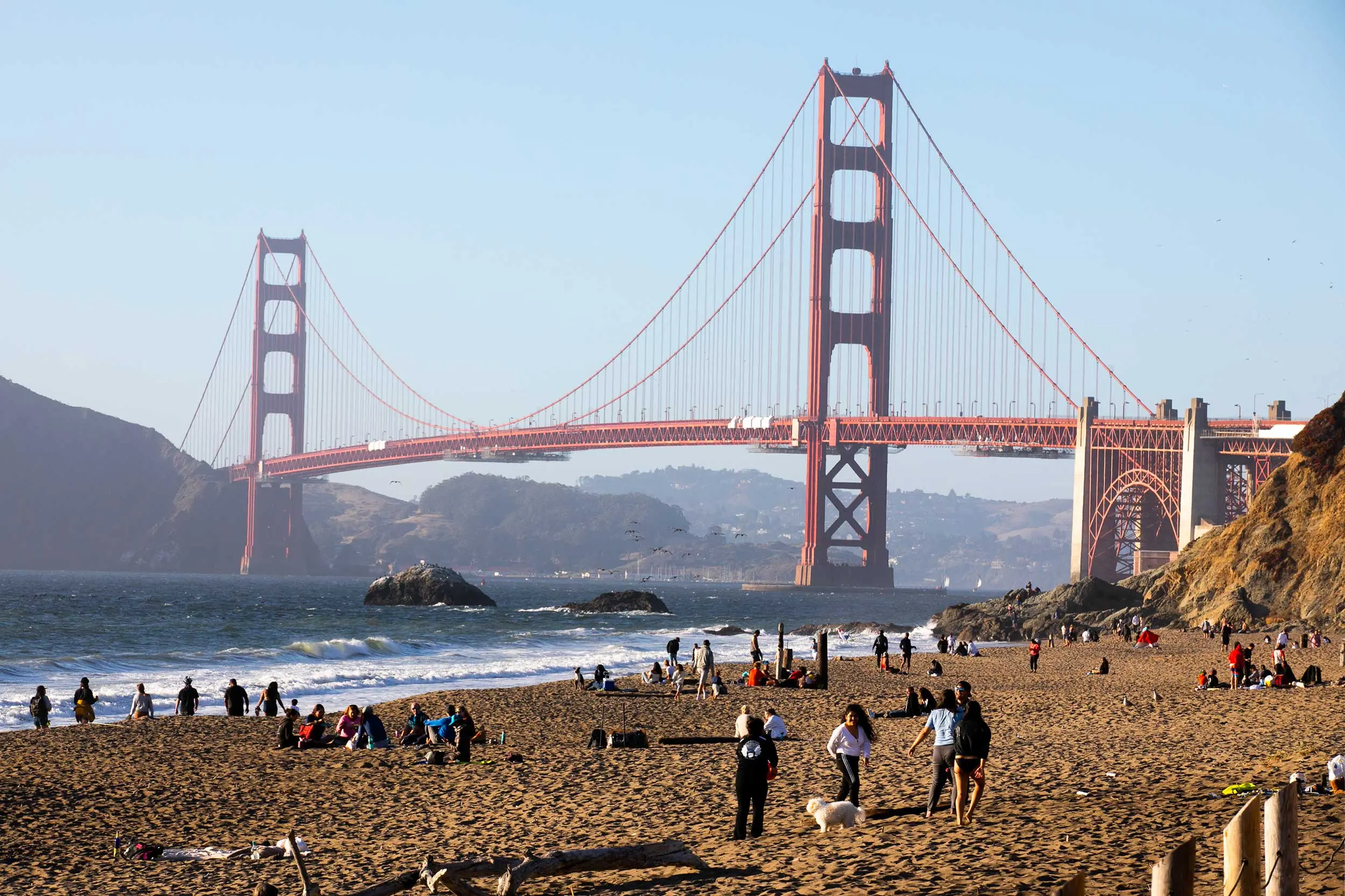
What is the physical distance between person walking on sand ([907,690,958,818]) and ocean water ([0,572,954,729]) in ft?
50.8

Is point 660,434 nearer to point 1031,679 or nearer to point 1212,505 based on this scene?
point 1212,505

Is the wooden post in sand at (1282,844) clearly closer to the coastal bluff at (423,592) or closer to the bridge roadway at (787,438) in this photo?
the bridge roadway at (787,438)

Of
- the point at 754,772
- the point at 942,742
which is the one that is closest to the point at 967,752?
the point at 942,742

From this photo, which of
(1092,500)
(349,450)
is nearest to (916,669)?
(1092,500)

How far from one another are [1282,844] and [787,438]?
269ft

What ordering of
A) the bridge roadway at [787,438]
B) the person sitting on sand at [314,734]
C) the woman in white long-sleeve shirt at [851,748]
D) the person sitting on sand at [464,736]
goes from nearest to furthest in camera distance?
the woman in white long-sleeve shirt at [851,748]
the person sitting on sand at [464,736]
the person sitting on sand at [314,734]
the bridge roadway at [787,438]

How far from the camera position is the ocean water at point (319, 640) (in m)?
29.7

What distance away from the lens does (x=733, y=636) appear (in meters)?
53.6

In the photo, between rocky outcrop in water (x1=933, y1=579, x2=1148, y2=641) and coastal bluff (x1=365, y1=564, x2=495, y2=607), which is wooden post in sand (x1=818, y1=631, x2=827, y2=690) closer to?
rocky outcrop in water (x1=933, y1=579, x2=1148, y2=641)

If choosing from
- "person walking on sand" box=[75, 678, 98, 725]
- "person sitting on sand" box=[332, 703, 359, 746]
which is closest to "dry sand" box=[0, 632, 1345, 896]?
"person sitting on sand" box=[332, 703, 359, 746]

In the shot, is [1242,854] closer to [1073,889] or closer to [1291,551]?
[1073,889]

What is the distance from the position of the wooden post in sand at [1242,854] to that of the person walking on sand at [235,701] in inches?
716

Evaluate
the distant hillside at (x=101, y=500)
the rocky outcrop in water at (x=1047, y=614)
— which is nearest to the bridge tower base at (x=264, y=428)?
the distant hillside at (x=101, y=500)

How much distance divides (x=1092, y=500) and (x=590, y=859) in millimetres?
64508
